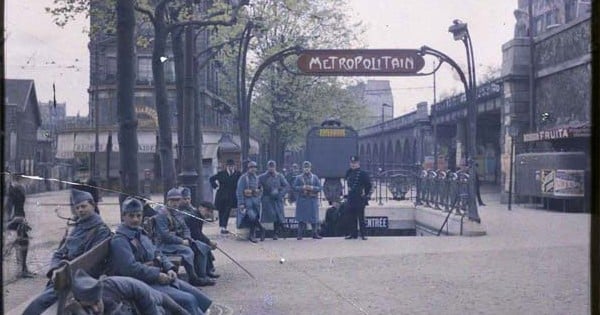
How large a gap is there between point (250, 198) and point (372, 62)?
1970 millimetres

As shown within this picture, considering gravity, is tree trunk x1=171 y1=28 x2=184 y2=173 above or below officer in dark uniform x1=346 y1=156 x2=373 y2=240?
above

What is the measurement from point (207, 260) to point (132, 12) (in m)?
1.77

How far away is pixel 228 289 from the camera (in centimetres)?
475

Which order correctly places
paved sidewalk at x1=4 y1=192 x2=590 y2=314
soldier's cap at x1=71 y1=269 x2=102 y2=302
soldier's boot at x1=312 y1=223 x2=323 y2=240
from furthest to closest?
soldier's boot at x1=312 y1=223 x2=323 y2=240, paved sidewalk at x1=4 y1=192 x2=590 y2=314, soldier's cap at x1=71 y1=269 x2=102 y2=302

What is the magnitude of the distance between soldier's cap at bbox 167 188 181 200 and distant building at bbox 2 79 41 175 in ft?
3.14

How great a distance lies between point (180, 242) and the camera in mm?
4016

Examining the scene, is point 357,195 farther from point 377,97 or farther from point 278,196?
point 377,97

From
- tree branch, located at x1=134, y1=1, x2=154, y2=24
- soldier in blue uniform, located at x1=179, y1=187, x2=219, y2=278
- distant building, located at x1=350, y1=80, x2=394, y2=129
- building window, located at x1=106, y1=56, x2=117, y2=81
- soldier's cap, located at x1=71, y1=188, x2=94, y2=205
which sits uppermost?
tree branch, located at x1=134, y1=1, x2=154, y2=24

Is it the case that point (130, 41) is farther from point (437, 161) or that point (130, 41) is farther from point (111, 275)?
point (437, 161)

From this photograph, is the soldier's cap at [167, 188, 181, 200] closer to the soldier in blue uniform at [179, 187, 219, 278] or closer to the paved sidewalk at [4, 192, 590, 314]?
the soldier in blue uniform at [179, 187, 219, 278]

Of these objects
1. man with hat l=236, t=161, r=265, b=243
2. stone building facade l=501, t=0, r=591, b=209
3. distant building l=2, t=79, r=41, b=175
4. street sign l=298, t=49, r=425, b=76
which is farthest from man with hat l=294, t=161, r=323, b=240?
distant building l=2, t=79, r=41, b=175

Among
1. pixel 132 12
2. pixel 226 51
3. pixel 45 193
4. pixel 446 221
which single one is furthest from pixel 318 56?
pixel 446 221

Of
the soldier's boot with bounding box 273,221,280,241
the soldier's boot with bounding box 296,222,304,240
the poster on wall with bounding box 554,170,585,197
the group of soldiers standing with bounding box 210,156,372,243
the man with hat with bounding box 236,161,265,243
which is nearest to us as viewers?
the man with hat with bounding box 236,161,265,243

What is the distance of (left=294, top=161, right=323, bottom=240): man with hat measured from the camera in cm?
813
